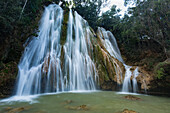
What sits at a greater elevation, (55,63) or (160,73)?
(55,63)

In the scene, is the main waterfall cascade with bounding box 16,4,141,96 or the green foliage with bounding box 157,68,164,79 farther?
the green foliage with bounding box 157,68,164,79

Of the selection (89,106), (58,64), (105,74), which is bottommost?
(89,106)

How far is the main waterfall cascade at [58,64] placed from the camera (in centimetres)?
699

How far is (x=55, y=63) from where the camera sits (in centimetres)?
794

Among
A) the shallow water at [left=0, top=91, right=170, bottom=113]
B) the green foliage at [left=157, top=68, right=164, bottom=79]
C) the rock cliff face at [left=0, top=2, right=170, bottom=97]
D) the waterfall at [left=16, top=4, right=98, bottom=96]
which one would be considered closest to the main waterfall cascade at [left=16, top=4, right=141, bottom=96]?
the waterfall at [left=16, top=4, right=98, bottom=96]

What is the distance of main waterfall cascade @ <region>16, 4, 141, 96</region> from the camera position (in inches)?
275

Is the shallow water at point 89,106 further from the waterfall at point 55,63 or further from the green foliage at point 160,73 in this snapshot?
the green foliage at point 160,73

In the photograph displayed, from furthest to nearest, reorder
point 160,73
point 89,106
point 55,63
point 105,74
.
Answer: point 105,74, point 55,63, point 160,73, point 89,106

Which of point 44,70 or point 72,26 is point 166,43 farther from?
point 44,70

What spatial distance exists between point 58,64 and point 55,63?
9.6 inches

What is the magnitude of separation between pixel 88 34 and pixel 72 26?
86.3 inches

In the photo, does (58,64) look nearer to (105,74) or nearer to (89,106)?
(105,74)

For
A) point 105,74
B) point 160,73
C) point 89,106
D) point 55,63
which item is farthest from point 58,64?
point 160,73

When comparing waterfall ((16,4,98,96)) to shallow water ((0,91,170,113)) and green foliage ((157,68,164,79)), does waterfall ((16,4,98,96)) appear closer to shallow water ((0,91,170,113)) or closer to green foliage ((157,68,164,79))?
shallow water ((0,91,170,113))
